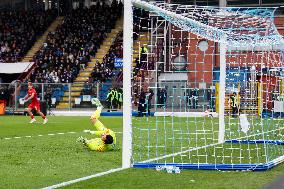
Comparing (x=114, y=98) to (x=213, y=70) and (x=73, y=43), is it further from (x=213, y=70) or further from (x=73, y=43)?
(x=213, y=70)

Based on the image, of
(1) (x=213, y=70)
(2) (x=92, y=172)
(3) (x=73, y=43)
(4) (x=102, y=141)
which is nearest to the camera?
(2) (x=92, y=172)

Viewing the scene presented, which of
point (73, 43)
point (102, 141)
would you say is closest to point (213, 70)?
point (102, 141)

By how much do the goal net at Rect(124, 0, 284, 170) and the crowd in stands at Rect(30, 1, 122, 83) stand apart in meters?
28.1

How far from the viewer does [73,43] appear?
51.4 m

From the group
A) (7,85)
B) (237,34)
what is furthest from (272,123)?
(7,85)

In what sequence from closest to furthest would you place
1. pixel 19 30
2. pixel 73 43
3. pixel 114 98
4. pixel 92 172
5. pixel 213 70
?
pixel 92 172 → pixel 213 70 → pixel 114 98 → pixel 73 43 → pixel 19 30

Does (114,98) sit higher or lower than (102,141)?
higher

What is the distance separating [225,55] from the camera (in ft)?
53.6

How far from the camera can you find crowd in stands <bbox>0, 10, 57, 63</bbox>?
5231 cm

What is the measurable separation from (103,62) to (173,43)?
1297 inches

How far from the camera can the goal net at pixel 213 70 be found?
11914mm

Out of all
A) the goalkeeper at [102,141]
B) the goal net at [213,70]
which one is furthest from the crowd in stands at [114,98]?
the goalkeeper at [102,141]

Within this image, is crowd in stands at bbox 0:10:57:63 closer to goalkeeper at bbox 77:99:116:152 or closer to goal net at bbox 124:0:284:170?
goal net at bbox 124:0:284:170

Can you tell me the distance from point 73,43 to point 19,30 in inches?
236
